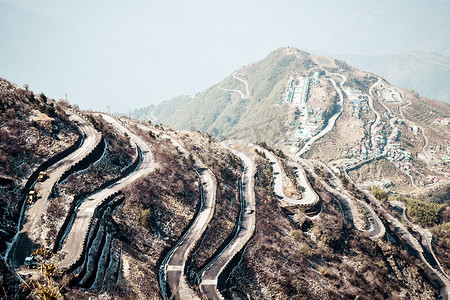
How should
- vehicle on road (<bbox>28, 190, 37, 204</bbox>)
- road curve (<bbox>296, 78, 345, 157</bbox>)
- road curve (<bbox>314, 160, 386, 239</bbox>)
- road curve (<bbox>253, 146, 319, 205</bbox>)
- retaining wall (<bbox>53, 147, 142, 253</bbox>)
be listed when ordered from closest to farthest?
retaining wall (<bbox>53, 147, 142, 253</bbox>)
vehicle on road (<bbox>28, 190, 37, 204</bbox>)
road curve (<bbox>253, 146, 319, 205</bbox>)
road curve (<bbox>314, 160, 386, 239</bbox>)
road curve (<bbox>296, 78, 345, 157</bbox>)

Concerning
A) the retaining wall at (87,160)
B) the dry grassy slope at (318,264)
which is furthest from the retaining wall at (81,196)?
the dry grassy slope at (318,264)

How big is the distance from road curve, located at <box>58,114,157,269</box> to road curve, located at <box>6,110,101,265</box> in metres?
3.20

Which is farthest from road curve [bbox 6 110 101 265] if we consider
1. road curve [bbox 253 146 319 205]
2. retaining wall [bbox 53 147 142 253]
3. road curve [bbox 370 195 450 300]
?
road curve [bbox 370 195 450 300]

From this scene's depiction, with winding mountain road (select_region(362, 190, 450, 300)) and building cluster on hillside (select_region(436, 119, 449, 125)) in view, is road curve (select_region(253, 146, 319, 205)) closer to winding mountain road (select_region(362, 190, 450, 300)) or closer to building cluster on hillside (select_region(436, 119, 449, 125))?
winding mountain road (select_region(362, 190, 450, 300))

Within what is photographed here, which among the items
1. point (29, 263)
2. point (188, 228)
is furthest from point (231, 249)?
point (29, 263)

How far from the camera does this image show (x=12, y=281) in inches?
867

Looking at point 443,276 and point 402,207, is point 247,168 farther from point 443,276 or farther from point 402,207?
point 402,207

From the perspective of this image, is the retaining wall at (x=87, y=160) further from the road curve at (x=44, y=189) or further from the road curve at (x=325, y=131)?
the road curve at (x=325, y=131)

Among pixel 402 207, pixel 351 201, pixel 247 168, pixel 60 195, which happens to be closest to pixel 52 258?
pixel 60 195

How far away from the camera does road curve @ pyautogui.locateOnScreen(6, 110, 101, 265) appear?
26.3 metres

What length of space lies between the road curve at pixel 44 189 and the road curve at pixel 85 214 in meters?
3.20

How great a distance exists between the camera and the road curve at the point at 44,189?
26.3 m

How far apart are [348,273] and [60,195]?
43.6 meters

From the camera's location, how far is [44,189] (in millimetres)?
34281
